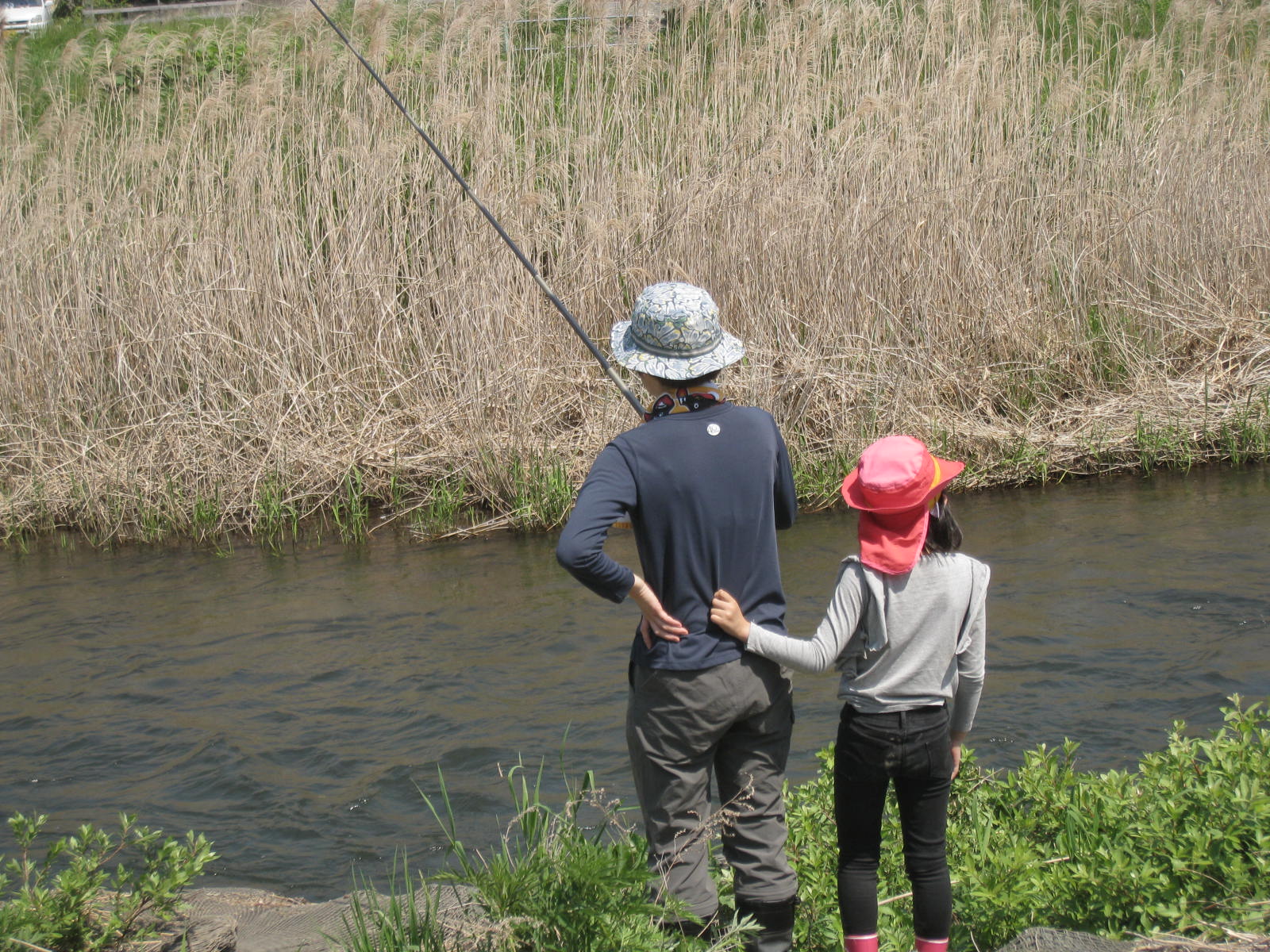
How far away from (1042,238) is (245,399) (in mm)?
5346

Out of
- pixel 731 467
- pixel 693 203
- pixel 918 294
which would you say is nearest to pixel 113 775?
pixel 731 467

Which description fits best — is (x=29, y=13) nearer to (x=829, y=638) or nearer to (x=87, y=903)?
(x=87, y=903)

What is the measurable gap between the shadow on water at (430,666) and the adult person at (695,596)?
1557 millimetres

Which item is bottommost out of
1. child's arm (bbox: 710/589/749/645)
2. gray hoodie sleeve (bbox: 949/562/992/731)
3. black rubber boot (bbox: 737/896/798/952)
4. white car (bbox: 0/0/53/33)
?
black rubber boot (bbox: 737/896/798/952)

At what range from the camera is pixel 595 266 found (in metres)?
7.95

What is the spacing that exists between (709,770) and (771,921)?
0.36 m

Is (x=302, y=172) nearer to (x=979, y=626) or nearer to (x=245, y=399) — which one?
(x=245, y=399)

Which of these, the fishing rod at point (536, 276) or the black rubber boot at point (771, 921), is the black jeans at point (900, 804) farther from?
the fishing rod at point (536, 276)

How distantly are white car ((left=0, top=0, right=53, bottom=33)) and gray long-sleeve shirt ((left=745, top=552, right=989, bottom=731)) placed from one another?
64.9 feet

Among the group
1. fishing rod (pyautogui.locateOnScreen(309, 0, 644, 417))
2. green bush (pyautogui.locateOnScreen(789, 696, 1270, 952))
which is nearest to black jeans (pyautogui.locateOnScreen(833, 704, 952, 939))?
green bush (pyautogui.locateOnScreen(789, 696, 1270, 952))

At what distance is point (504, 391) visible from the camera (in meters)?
7.66

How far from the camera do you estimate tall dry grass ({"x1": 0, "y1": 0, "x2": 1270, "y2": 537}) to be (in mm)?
7855

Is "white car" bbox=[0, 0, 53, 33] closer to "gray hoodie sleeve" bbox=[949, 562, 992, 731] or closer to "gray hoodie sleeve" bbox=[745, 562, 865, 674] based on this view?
"gray hoodie sleeve" bbox=[745, 562, 865, 674]

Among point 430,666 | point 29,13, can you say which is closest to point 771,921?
point 430,666
